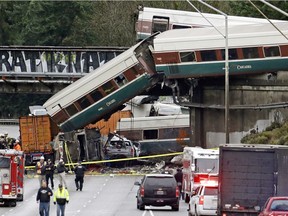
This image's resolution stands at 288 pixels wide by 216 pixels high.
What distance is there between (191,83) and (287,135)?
13.1 m

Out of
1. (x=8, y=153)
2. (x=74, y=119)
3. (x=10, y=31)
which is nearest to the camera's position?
(x=8, y=153)

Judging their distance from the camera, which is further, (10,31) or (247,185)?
(10,31)

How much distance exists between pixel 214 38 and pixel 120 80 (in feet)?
18.3

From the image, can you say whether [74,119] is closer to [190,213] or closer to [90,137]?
[90,137]

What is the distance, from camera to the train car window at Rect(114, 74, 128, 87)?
213 ft

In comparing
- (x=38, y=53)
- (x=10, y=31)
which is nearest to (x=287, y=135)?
(x=38, y=53)

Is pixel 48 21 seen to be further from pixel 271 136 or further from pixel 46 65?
pixel 271 136

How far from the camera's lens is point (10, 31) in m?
124

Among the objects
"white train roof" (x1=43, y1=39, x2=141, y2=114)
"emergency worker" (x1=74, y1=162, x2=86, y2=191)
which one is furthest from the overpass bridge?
"emergency worker" (x1=74, y1=162, x2=86, y2=191)

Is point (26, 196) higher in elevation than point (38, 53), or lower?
lower

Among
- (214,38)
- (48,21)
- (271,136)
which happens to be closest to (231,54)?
(214,38)

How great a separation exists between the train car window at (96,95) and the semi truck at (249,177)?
31.9m

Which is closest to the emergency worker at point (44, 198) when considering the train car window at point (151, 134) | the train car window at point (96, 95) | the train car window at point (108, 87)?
the train car window at point (108, 87)

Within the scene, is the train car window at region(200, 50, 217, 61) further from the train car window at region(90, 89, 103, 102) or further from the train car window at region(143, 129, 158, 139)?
the train car window at region(143, 129, 158, 139)
